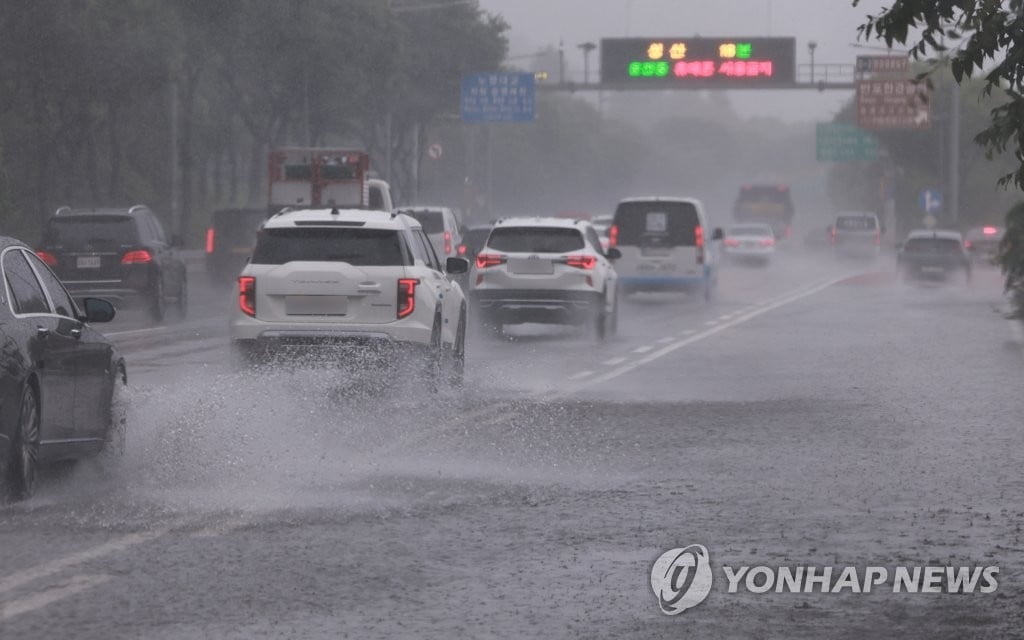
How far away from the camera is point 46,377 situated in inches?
445

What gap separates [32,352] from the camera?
11039 millimetres

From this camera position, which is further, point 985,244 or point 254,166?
point 985,244

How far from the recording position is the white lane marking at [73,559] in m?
8.57

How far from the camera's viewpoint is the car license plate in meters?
17.1

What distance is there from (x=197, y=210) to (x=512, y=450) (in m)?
66.7

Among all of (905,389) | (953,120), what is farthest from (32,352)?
(953,120)

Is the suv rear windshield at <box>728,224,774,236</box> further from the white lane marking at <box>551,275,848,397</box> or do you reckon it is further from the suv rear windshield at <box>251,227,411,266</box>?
the suv rear windshield at <box>251,227,411,266</box>

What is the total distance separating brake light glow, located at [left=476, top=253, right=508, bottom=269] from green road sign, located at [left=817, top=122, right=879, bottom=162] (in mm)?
85340

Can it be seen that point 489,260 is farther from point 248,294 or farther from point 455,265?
point 248,294

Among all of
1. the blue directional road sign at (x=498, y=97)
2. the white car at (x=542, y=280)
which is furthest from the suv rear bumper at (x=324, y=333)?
the blue directional road sign at (x=498, y=97)

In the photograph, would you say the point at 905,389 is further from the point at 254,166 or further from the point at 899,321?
the point at 254,166

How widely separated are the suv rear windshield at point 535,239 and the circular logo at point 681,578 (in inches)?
714

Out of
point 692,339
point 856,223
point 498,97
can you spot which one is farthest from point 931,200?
point 692,339

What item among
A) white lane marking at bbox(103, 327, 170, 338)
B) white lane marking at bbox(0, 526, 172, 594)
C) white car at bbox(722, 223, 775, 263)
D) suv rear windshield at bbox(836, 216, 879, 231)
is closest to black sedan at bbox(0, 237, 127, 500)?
white lane marking at bbox(0, 526, 172, 594)
